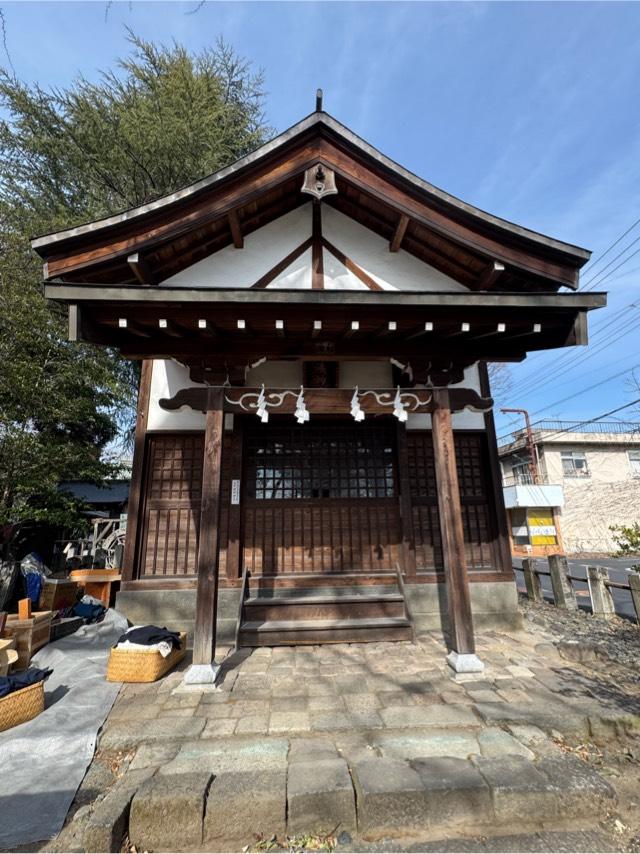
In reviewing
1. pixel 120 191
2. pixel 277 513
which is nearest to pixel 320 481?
pixel 277 513

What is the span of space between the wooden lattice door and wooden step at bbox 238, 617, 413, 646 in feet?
3.26

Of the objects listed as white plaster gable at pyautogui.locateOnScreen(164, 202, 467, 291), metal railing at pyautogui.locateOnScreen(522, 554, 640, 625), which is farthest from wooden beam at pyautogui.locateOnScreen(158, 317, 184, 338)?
metal railing at pyautogui.locateOnScreen(522, 554, 640, 625)

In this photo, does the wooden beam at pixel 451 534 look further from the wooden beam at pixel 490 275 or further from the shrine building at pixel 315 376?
the wooden beam at pixel 490 275

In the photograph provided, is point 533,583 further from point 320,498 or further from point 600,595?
point 320,498

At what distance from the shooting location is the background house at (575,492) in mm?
23438

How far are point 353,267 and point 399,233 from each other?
805 mm

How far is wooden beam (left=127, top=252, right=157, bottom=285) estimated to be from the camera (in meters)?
4.84

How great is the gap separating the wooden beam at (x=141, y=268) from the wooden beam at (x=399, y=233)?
3.56 meters

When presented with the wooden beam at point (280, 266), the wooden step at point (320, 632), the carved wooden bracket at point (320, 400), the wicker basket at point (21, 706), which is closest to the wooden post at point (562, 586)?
the wooden step at point (320, 632)

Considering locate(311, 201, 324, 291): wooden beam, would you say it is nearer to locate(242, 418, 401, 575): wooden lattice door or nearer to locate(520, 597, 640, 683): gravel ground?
locate(242, 418, 401, 575): wooden lattice door

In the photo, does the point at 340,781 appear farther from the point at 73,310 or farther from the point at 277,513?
the point at 73,310

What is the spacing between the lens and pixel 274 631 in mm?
5316

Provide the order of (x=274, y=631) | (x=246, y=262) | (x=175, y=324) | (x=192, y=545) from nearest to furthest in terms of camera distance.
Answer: (x=175, y=324)
(x=274, y=631)
(x=246, y=262)
(x=192, y=545)

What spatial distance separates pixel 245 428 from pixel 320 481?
1633mm
